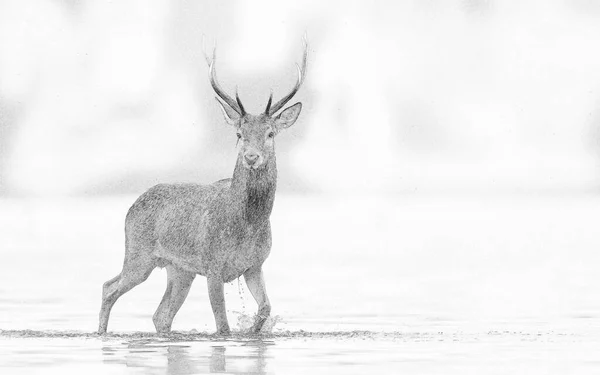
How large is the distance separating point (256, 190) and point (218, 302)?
143cm

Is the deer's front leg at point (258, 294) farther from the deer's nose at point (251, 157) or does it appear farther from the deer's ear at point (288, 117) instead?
the deer's ear at point (288, 117)

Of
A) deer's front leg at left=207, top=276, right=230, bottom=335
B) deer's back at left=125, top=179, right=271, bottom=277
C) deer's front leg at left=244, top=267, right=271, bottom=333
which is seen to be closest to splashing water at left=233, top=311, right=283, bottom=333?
deer's front leg at left=244, top=267, right=271, bottom=333

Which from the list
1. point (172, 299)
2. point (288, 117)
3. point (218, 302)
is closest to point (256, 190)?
point (288, 117)

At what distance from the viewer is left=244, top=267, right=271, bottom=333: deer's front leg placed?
21.1 metres

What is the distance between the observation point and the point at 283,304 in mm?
26297

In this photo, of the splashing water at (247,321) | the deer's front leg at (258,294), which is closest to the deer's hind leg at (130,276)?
the splashing water at (247,321)

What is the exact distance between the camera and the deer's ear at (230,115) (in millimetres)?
20953

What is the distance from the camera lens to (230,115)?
2103cm

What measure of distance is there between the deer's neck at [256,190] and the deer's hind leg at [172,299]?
181cm

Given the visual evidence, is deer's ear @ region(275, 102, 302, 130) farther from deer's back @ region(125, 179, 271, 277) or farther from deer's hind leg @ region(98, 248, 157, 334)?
deer's hind leg @ region(98, 248, 157, 334)

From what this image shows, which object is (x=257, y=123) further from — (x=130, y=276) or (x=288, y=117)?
(x=130, y=276)

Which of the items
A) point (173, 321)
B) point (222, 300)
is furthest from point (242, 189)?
point (173, 321)

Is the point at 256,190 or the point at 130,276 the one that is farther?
the point at 130,276

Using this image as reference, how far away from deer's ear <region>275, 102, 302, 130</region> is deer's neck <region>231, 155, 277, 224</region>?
494 mm
